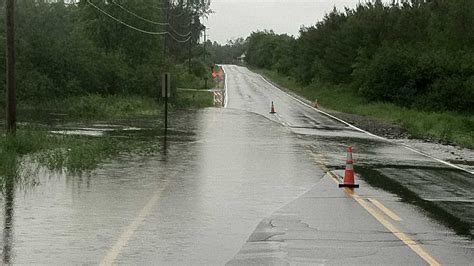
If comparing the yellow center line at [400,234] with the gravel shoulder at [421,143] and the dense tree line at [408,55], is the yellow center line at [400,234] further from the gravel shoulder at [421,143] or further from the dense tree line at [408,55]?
the dense tree line at [408,55]

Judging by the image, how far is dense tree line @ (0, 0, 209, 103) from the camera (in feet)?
137

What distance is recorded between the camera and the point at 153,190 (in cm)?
1291

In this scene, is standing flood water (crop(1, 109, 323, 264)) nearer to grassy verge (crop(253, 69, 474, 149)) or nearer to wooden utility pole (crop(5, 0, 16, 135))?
wooden utility pole (crop(5, 0, 16, 135))

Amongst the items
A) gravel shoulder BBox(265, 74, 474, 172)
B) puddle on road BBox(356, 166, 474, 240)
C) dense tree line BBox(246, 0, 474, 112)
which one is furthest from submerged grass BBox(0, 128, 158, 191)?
dense tree line BBox(246, 0, 474, 112)

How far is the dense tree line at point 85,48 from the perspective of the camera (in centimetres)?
4169

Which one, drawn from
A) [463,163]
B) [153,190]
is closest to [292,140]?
[463,163]

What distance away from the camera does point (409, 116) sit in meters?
40.7

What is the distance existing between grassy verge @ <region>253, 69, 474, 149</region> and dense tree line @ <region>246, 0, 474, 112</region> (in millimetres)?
1310

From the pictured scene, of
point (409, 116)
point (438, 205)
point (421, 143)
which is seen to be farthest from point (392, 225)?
point (409, 116)

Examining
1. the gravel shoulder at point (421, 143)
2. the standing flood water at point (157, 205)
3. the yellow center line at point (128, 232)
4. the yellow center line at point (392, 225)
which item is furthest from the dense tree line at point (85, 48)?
the yellow center line at point (392, 225)

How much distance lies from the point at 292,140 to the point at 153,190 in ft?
42.4

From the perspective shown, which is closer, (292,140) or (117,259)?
(117,259)

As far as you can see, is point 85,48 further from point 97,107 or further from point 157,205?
point 157,205

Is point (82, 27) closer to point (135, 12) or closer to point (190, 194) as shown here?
point (135, 12)
